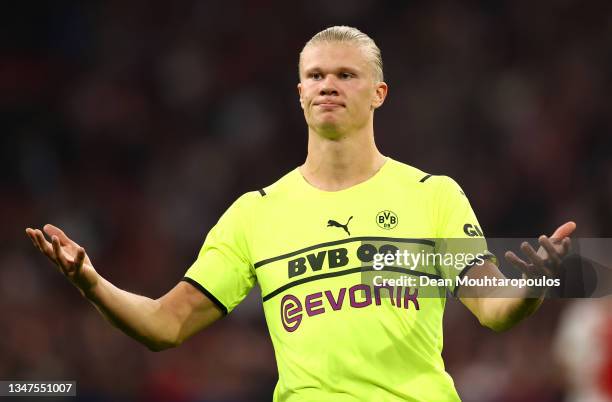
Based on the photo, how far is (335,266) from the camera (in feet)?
16.1

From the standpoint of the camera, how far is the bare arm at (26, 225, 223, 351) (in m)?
4.61

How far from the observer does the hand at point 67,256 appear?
14.9 ft

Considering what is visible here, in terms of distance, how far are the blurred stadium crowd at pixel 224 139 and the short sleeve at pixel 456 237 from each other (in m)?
4.91

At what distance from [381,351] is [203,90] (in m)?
9.27

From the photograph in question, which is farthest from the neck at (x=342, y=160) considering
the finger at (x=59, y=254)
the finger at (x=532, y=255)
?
the finger at (x=59, y=254)

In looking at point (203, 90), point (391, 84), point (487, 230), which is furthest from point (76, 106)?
point (487, 230)

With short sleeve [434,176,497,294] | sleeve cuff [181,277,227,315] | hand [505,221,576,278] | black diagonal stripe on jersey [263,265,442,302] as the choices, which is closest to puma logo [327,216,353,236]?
black diagonal stripe on jersey [263,265,442,302]

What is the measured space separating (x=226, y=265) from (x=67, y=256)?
80cm

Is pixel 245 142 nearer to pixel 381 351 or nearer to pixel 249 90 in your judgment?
pixel 249 90

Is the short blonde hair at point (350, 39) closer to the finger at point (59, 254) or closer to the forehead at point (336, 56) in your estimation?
the forehead at point (336, 56)

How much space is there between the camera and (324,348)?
4734 millimetres

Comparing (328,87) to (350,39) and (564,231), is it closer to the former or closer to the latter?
(350,39)

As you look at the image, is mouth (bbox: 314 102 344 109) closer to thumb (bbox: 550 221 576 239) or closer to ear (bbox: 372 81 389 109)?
ear (bbox: 372 81 389 109)

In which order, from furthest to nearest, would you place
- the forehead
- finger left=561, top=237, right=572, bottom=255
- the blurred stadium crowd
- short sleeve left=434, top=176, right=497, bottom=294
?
the blurred stadium crowd, the forehead, short sleeve left=434, top=176, right=497, bottom=294, finger left=561, top=237, right=572, bottom=255
